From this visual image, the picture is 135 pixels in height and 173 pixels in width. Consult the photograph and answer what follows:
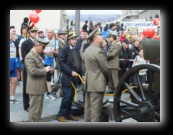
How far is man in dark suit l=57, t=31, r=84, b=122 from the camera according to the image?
24.0 ft

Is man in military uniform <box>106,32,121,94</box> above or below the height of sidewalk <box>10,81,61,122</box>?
above

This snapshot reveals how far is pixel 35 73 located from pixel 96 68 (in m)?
1.05

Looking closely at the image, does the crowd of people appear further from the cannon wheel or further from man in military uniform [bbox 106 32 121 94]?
the cannon wheel

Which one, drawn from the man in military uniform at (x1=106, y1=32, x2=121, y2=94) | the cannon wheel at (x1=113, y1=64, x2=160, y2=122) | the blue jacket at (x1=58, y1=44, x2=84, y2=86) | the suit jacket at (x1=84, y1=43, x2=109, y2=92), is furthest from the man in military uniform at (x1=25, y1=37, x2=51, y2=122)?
the man in military uniform at (x1=106, y1=32, x2=121, y2=94)

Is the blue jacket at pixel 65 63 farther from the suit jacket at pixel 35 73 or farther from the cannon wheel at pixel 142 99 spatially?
the cannon wheel at pixel 142 99

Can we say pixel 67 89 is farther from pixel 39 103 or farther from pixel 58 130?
pixel 58 130

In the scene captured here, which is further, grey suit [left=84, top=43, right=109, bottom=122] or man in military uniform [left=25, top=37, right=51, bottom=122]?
grey suit [left=84, top=43, right=109, bottom=122]

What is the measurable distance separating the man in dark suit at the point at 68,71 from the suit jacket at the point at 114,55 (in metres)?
2.68

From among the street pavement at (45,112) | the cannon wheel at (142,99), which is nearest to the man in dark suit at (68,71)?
the street pavement at (45,112)

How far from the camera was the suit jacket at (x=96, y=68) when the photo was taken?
6.41m

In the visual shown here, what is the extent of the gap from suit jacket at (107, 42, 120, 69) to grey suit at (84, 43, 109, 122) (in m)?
3.64

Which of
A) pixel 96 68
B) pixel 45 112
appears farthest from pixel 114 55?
pixel 96 68
